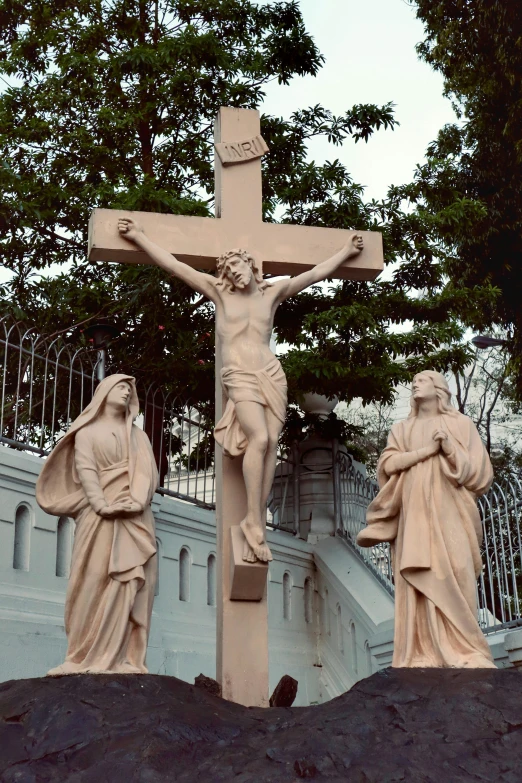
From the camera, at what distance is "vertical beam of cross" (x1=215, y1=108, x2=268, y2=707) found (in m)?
6.23

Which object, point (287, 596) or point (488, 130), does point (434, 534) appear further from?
point (488, 130)

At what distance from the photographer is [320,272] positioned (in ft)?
23.9

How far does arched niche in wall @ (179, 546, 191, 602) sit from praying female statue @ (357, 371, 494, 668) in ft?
12.4

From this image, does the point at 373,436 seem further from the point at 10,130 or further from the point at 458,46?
the point at 10,130

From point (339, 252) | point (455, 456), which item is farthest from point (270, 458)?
point (339, 252)

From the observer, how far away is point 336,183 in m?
12.3

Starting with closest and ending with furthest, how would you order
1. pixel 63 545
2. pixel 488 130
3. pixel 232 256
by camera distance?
pixel 232 256 < pixel 63 545 < pixel 488 130

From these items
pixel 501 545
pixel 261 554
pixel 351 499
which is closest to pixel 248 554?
pixel 261 554

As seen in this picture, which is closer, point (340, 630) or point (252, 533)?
point (252, 533)

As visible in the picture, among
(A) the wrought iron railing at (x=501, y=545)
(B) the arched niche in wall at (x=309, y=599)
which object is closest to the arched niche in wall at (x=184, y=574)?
(B) the arched niche in wall at (x=309, y=599)

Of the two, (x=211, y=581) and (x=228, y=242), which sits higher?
(x=228, y=242)

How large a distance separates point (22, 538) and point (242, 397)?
2.72 meters

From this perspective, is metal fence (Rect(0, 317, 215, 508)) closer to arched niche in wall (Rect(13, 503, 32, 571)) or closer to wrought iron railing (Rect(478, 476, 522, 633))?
arched niche in wall (Rect(13, 503, 32, 571))

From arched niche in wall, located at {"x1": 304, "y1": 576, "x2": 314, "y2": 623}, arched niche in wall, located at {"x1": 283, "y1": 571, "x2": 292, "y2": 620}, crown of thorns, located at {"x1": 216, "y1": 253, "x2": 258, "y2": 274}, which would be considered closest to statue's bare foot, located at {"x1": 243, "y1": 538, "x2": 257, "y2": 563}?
crown of thorns, located at {"x1": 216, "y1": 253, "x2": 258, "y2": 274}
